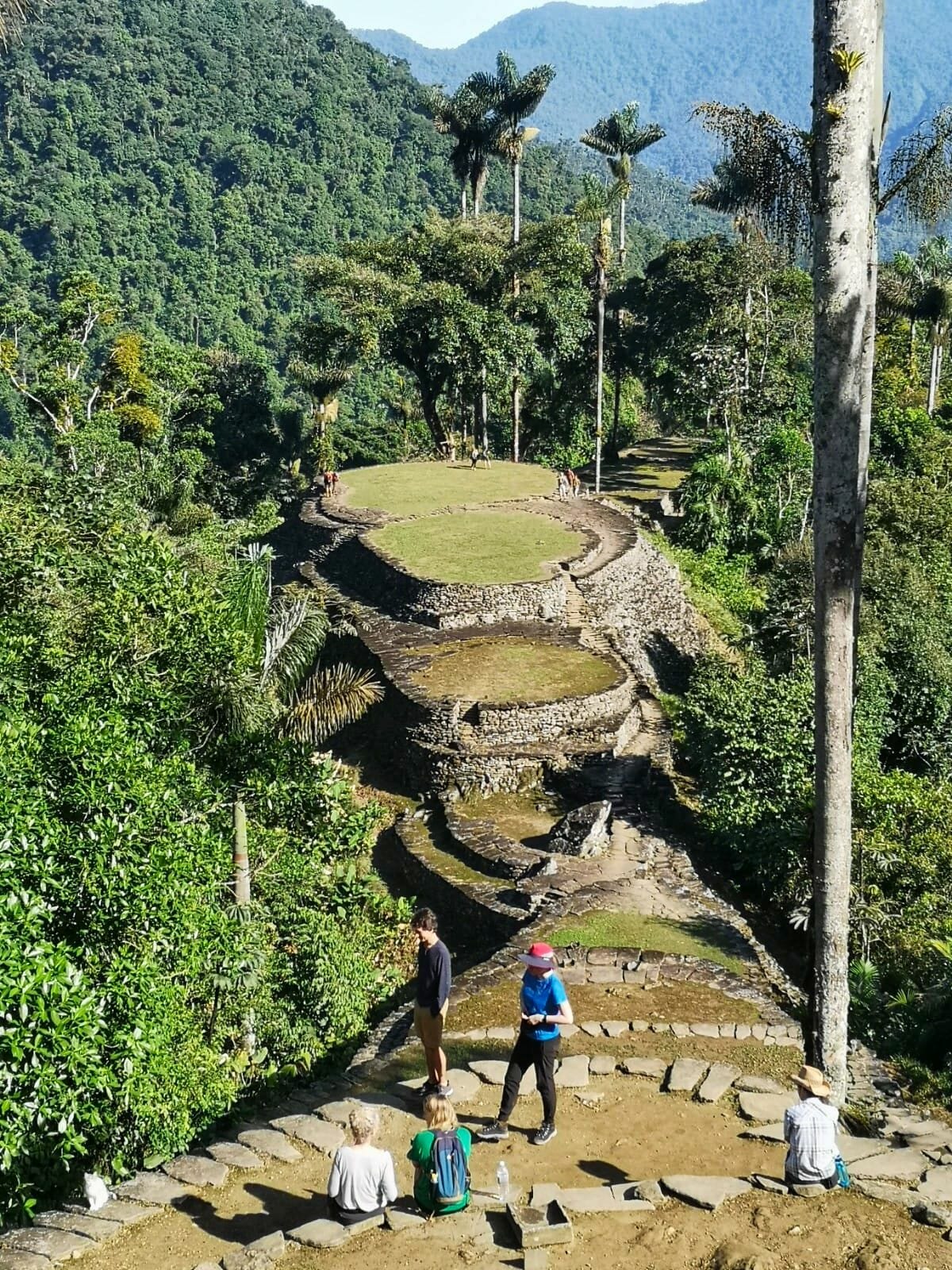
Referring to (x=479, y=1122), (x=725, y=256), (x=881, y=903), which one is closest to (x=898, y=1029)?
(x=881, y=903)

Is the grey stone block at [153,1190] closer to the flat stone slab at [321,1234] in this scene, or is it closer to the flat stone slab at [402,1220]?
the flat stone slab at [321,1234]

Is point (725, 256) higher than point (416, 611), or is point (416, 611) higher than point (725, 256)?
point (725, 256)

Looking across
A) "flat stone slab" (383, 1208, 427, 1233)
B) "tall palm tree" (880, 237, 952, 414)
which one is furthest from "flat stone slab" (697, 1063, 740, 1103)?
"tall palm tree" (880, 237, 952, 414)

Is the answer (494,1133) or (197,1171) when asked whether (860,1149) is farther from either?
(197,1171)

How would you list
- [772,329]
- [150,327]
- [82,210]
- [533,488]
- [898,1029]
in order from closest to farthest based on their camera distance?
[898,1029] < [533,488] < [772,329] < [150,327] < [82,210]

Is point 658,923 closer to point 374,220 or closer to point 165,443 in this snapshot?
point 165,443

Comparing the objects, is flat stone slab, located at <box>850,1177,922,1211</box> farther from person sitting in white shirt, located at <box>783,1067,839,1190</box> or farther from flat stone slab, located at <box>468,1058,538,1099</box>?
flat stone slab, located at <box>468,1058,538,1099</box>
